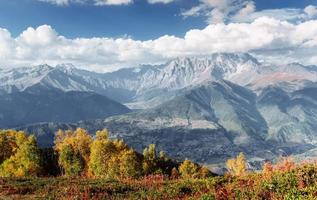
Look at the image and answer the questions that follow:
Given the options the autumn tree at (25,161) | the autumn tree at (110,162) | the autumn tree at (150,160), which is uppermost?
the autumn tree at (25,161)

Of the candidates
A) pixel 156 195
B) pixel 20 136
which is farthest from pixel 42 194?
pixel 20 136

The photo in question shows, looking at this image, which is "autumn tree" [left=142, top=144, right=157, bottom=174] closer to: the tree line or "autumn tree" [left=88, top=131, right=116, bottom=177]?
the tree line

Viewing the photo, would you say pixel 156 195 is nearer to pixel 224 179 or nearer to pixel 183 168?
pixel 224 179

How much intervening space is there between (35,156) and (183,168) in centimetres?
6674

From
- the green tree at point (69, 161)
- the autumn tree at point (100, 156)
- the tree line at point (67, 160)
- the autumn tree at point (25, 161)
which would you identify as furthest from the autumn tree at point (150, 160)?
the autumn tree at point (25, 161)

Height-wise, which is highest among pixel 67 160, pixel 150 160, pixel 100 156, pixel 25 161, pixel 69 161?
pixel 25 161

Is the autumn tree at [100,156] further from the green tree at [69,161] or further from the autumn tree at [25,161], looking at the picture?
the autumn tree at [25,161]

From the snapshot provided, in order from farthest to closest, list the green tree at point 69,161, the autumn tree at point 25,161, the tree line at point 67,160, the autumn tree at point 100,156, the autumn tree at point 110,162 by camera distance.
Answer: the green tree at point 69,161, the autumn tree at point 100,156, the autumn tree at point 110,162, the tree line at point 67,160, the autumn tree at point 25,161

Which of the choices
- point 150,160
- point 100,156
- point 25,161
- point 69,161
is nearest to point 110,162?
point 100,156

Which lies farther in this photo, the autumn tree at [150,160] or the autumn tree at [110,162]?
the autumn tree at [150,160]

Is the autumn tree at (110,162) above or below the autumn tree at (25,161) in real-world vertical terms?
below

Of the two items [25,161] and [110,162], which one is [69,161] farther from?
[25,161]

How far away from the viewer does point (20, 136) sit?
17475 cm

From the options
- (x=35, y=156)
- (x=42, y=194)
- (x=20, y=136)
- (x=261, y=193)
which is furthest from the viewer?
(x=20, y=136)
